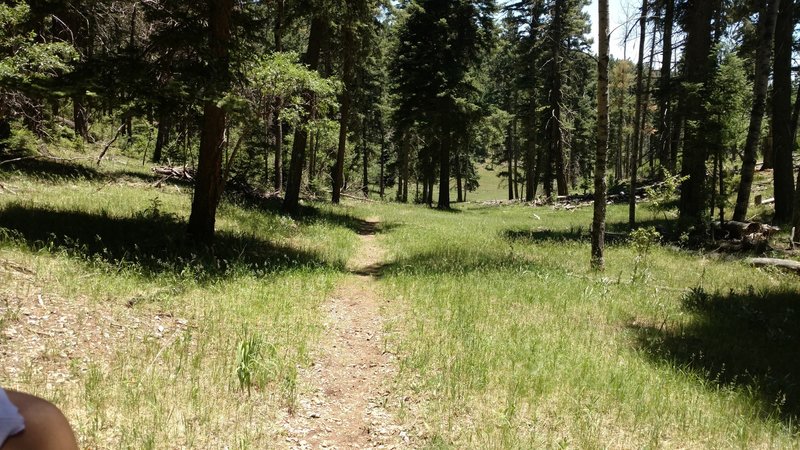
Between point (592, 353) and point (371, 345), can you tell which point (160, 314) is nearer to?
point (371, 345)

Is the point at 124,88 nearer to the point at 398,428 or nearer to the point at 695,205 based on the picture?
the point at 398,428

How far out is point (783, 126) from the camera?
57.8ft

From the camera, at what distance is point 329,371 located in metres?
5.84

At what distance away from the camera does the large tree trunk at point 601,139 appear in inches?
410

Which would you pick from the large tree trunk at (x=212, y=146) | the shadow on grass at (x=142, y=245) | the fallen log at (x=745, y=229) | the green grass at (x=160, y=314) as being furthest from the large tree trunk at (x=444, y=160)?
the large tree trunk at (x=212, y=146)

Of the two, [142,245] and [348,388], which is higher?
[142,245]

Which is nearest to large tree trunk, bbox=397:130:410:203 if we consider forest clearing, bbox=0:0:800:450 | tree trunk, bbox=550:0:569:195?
tree trunk, bbox=550:0:569:195

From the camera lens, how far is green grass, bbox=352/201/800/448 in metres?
4.62

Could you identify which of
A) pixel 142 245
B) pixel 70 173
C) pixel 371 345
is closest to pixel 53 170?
pixel 70 173

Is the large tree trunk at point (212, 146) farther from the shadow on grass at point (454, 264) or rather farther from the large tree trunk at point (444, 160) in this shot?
the large tree trunk at point (444, 160)

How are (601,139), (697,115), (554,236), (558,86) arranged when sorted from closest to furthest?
(601,139) < (554,236) < (697,115) < (558,86)

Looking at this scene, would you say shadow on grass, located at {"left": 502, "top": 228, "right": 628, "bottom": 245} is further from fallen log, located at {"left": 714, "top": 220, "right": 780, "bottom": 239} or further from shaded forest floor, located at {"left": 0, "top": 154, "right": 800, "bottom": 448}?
shaded forest floor, located at {"left": 0, "top": 154, "right": 800, "bottom": 448}

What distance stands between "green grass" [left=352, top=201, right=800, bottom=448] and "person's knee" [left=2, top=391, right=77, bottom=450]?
3447 millimetres

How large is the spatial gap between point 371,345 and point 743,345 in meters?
5.45
